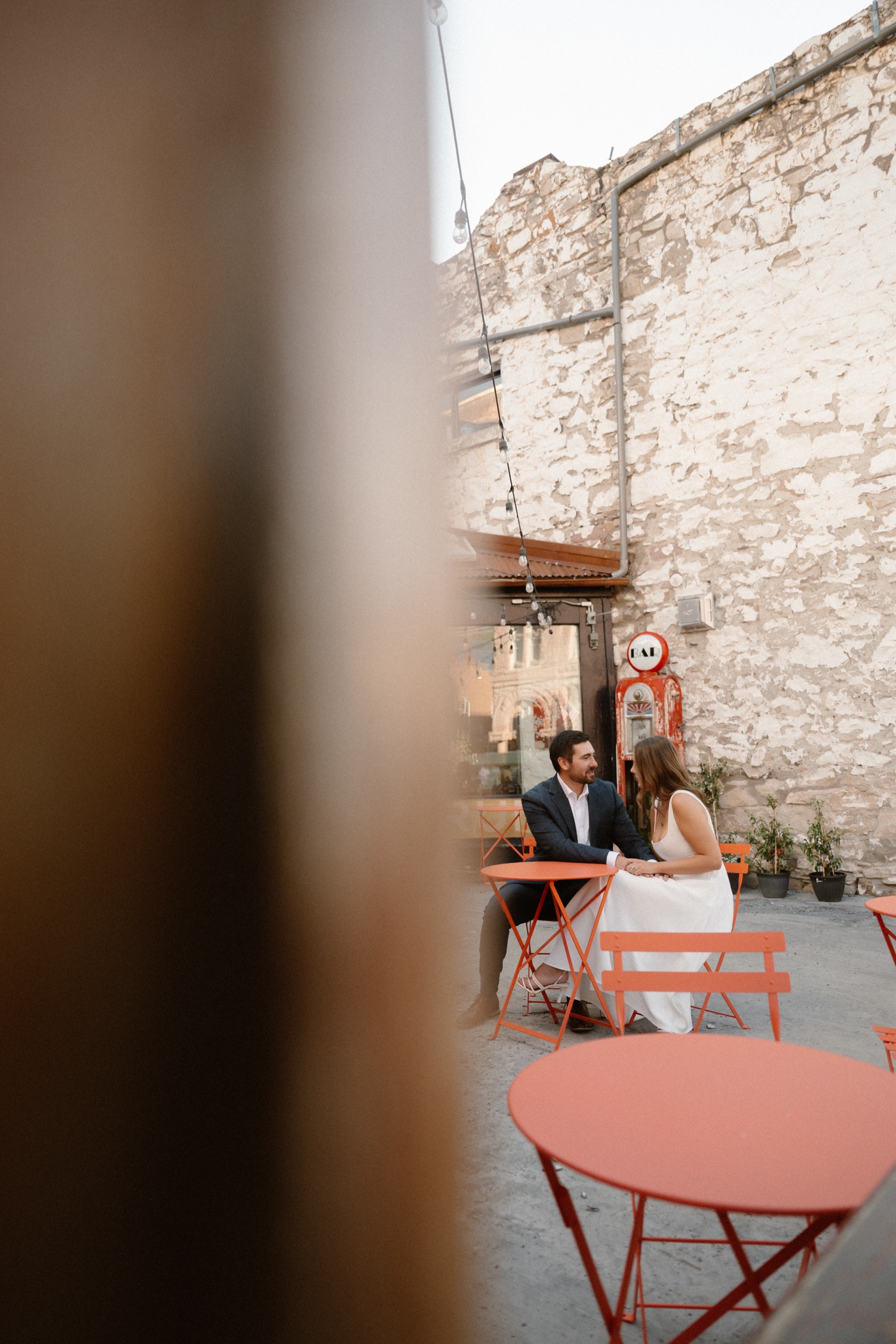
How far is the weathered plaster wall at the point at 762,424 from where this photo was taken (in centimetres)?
642

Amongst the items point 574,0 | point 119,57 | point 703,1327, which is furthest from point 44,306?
point 574,0

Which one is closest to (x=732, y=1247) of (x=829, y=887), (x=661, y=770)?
(x=661, y=770)

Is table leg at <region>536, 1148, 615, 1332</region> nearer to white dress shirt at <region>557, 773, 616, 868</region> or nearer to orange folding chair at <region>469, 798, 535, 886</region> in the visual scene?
white dress shirt at <region>557, 773, 616, 868</region>

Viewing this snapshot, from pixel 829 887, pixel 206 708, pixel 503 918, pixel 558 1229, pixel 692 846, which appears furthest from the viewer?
pixel 829 887

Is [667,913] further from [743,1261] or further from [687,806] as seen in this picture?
[743,1261]

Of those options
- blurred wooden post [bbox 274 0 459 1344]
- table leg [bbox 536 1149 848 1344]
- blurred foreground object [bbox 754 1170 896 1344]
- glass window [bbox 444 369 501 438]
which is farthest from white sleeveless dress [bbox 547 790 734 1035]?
glass window [bbox 444 369 501 438]

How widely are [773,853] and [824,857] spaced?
40 cm

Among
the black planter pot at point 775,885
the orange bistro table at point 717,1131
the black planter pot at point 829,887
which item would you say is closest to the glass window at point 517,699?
the black planter pot at point 775,885

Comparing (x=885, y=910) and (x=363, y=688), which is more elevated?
(x=363, y=688)

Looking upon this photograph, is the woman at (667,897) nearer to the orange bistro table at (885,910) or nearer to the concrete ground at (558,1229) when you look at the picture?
the concrete ground at (558,1229)

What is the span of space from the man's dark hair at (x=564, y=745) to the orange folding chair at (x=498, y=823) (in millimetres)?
3593

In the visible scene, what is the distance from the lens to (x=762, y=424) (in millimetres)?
7066

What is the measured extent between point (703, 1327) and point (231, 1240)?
683 millimetres

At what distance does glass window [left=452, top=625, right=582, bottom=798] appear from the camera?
772 centimetres
